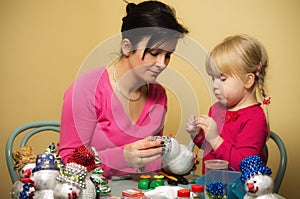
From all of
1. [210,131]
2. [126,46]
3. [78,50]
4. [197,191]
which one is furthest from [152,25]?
[78,50]

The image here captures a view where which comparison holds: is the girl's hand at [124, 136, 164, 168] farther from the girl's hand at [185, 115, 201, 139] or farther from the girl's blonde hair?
the girl's blonde hair

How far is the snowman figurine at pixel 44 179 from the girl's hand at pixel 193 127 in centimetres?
61

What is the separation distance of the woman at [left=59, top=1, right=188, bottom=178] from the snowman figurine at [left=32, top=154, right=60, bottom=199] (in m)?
0.32

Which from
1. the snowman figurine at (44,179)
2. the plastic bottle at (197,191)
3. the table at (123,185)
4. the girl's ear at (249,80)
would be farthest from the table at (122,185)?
the girl's ear at (249,80)

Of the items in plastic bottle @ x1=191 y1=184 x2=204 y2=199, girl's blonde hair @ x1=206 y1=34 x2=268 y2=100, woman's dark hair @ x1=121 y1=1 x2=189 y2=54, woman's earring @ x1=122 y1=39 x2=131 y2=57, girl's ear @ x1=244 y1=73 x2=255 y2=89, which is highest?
woman's dark hair @ x1=121 y1=1 x2=189 y2=54

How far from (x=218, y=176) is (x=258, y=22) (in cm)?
92

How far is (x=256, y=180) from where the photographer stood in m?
0.87

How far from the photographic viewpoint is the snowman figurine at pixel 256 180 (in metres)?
0.86

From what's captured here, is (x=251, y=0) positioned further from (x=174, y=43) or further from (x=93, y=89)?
(x=93, y=89)

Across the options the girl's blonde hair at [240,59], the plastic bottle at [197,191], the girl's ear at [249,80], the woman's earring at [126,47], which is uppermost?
the woman's earring at [126,47]

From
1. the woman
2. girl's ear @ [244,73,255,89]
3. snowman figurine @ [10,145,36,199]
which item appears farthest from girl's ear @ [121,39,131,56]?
snowman figurine @ [10,145,36,199]

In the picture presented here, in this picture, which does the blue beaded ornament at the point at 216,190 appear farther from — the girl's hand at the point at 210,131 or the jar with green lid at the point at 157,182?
the girl's hand at the point at 210,131

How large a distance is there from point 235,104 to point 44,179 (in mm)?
769

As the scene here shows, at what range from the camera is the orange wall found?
1742 millimetres
